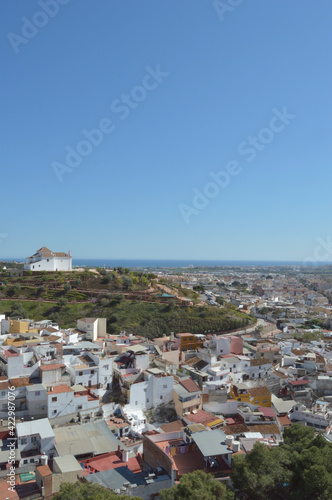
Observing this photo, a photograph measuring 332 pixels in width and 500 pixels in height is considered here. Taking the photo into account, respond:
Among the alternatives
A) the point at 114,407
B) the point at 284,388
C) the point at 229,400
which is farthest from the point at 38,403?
the point at 284,388

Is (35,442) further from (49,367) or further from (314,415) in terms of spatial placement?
(314,415)

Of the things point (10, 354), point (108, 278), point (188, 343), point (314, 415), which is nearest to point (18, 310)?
point (108, 278)

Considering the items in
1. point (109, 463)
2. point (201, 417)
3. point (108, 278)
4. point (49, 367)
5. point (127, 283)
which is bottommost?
point (109, 463)

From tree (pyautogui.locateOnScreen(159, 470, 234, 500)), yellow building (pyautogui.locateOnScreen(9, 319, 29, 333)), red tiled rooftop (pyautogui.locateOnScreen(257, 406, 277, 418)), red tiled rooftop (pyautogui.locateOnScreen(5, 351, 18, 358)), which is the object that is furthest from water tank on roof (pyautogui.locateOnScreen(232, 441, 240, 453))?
yellow building (pyautogui.locateOnScreen(9, 319, 29, 333))

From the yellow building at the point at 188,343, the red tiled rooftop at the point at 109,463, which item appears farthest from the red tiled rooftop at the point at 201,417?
the yellow building at the point at 188,343

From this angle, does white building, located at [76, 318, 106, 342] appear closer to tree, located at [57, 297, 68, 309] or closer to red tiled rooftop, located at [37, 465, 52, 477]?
tree, located at [57, 297, 68, 309]

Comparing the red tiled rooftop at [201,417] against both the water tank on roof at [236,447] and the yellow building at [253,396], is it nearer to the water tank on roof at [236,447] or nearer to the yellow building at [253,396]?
the yellow building at [253,396]
